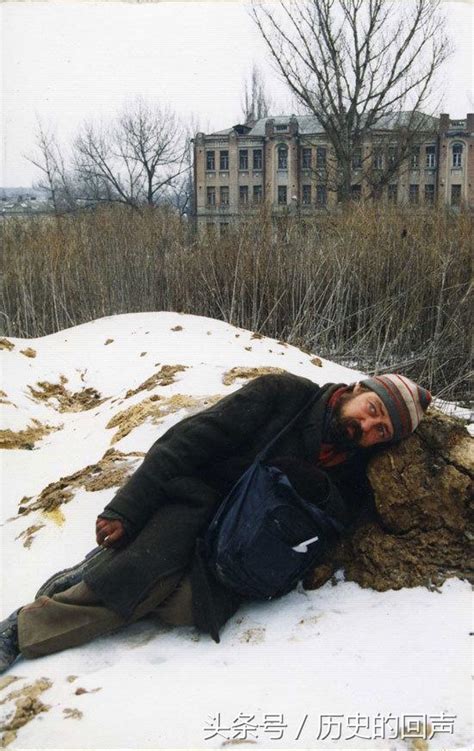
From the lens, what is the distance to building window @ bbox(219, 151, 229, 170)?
39.5m

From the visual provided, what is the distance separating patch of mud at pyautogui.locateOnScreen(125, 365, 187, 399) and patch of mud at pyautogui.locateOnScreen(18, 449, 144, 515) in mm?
1112

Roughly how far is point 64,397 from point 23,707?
4.44m

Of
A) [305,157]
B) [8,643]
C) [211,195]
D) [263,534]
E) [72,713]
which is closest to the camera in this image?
[72,713]

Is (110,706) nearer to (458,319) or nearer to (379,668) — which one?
(379,668)

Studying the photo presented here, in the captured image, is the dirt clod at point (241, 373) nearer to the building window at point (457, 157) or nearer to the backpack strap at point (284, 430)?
the backpack strap at point (284, 430)

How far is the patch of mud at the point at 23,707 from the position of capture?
6.70 feet

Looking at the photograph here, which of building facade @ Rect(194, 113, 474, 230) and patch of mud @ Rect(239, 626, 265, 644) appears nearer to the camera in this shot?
patch of mud @ Rect(239, 626, 265, 644)

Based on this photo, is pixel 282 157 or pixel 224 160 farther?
pixel 224 160

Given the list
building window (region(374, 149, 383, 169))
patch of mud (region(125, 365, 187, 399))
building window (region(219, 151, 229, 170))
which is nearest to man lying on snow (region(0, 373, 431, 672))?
patch of mud (region(125, 365, 187, 399))

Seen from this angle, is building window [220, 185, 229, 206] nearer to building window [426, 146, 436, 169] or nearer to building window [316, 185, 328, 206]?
building window [316, 185, 328, 206]

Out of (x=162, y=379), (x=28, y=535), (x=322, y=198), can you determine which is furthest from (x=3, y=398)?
(x=322, y=198)

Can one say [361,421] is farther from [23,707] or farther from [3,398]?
[3,398]

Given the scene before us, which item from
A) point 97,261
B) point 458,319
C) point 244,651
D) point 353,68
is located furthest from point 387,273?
point 353,68

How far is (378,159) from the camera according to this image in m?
20.8
